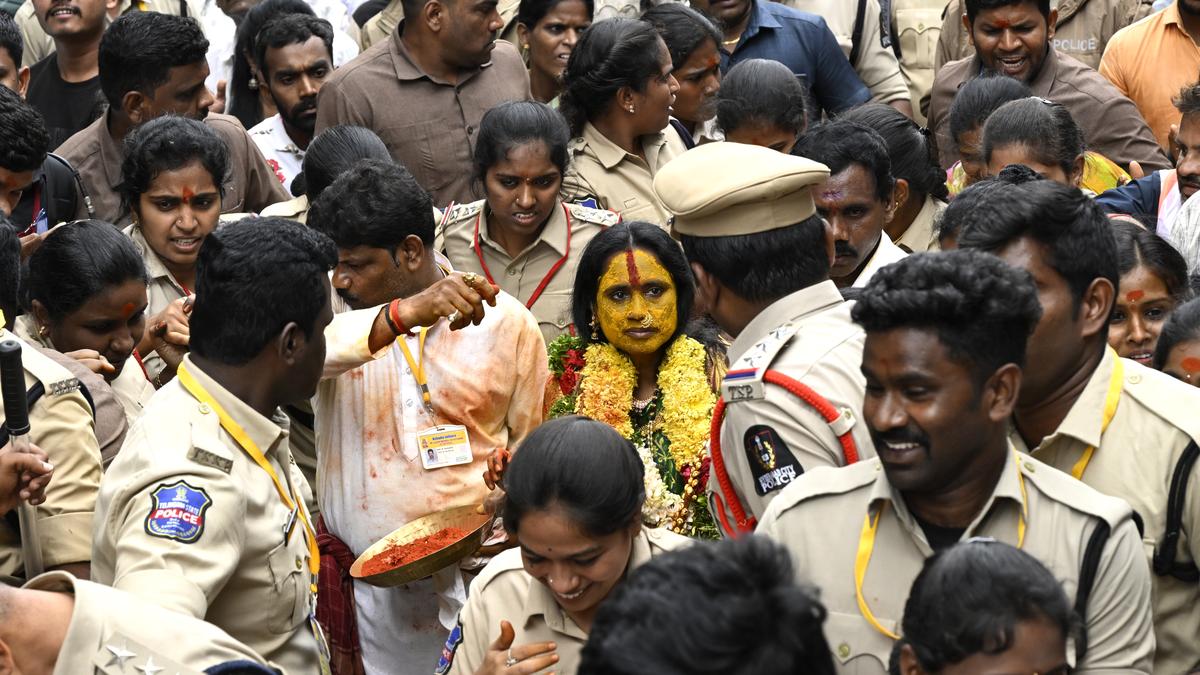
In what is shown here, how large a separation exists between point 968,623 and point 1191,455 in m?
0.92

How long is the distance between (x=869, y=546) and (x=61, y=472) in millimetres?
2250

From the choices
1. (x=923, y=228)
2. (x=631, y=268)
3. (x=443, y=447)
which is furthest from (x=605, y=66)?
→ (x=443, y=447)

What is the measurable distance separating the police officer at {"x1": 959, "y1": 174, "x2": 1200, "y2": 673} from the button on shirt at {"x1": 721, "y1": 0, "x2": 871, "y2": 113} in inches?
194

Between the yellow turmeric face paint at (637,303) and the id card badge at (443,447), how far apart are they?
630 mm

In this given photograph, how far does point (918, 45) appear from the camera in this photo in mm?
9508

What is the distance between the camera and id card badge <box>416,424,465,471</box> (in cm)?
542

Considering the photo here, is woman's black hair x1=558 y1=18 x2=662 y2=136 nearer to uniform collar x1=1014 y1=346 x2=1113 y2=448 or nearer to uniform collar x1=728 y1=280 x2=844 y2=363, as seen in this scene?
uniform collar x1=728 y1=280 x2=844 y2=363

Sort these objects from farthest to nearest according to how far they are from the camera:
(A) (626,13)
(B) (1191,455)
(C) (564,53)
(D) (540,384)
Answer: (A) (626,13)
(C) (564,53)
(D) (540,384)
(B) (1191,455)

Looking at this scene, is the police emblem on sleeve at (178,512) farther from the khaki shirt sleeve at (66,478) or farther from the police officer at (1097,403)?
the police officer at (1097,403)

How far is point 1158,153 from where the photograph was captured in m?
7.58

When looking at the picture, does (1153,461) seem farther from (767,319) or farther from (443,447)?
(443,447)

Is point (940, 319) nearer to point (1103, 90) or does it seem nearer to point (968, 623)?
point (968, 623)

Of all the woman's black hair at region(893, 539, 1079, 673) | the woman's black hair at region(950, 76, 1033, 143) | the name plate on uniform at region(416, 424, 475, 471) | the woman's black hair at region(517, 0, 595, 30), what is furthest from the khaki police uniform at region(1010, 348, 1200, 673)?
the woman's black hair at region(517, 0, 595, 30)

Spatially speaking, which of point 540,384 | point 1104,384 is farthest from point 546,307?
point 1104,384
